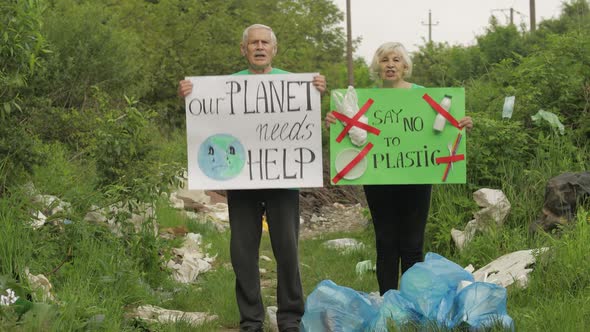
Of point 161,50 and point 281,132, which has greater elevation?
point 161,50

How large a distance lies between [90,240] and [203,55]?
19.3 meters

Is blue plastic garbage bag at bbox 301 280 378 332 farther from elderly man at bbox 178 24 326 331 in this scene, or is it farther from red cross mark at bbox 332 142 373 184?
red cross mark at bbox 332 142 373 184

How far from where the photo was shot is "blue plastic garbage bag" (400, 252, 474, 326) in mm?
4228

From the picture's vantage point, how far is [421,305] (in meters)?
4.29

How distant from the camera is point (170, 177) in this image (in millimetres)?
6668

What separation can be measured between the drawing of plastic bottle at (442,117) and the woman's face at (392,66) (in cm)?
30

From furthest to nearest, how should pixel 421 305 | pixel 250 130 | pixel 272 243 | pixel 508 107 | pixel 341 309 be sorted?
pixel 508 107, pixel 250 130, pixel 272 243, pixel 341 309, pixel 421 305

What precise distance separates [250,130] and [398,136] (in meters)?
0.94

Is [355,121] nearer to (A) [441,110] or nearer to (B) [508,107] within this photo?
(A) [441,110]

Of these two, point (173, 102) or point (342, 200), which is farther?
point (173, 102)

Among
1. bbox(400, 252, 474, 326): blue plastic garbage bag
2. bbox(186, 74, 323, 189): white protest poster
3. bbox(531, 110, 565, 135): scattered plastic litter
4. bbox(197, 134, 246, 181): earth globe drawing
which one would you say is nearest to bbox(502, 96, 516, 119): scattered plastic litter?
bbox(531, 110, 565, 135): scattered plastic litter

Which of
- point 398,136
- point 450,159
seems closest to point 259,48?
point 398,136

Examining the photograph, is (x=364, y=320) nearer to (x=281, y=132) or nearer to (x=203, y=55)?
(x=281, y=132)

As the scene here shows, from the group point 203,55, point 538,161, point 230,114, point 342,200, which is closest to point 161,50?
point 203,55
